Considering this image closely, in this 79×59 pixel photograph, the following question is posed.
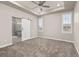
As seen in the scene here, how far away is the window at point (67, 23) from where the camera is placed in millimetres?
5921

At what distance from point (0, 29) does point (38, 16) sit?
219 centimetres

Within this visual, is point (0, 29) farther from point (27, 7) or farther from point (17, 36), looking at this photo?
point (27, 7)

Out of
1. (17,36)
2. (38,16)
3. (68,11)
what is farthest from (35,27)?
(68,11)

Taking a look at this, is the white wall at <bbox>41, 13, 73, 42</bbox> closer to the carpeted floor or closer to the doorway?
the carpeted floor

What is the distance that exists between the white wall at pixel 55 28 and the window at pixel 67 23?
10.0 inches

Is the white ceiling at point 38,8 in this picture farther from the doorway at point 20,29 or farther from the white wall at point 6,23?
the doorway at point 20,29

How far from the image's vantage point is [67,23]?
19.9ft

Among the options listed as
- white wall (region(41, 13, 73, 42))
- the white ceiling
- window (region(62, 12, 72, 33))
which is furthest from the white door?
window (region(62, 12, 72, 33))

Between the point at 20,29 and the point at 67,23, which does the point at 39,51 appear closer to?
the point at 20,29

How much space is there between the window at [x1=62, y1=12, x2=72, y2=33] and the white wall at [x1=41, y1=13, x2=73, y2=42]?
25 cm

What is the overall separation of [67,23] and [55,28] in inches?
37.2

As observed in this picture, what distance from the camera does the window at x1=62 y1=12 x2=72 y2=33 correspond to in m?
5.92

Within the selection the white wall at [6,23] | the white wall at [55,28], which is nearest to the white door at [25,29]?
the white wall at [6,23]

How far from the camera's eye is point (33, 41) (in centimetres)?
551
